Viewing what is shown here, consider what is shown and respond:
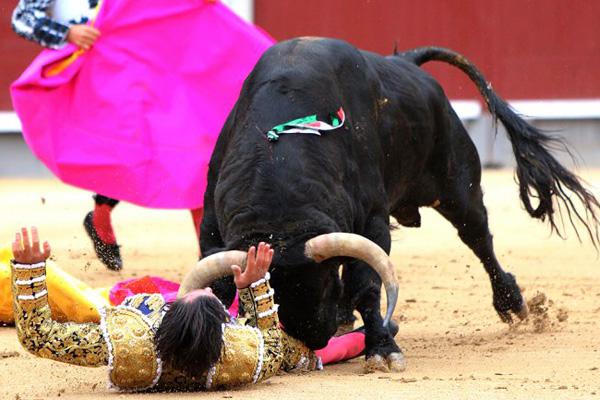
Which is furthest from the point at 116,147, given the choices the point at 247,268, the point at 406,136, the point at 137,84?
the point at 247,268

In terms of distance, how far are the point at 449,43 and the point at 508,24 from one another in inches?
17.6

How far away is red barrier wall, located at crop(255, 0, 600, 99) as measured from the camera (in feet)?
31.9

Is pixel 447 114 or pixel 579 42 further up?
pixel 447 114

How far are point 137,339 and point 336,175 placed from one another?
82 centimetres

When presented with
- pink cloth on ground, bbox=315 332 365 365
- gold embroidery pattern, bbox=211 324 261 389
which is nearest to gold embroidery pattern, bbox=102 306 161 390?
gold embroidery pattern, bbox=211 324 261 389

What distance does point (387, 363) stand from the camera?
11.7 ft

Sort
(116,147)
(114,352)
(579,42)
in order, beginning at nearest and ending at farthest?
(114,352) → (116,147) → (579,42)

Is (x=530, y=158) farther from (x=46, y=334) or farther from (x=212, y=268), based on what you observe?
(x=46, y=334)

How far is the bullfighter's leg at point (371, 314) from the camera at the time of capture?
356 centimetres

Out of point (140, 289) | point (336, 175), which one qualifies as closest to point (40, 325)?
point (336, 175)

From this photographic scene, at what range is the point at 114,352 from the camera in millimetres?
3066

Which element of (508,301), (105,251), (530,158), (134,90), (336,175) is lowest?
(105,251)

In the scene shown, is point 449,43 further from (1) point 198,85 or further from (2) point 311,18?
(1) point 198,85

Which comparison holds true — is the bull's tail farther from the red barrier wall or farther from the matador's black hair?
the red barrier wall
